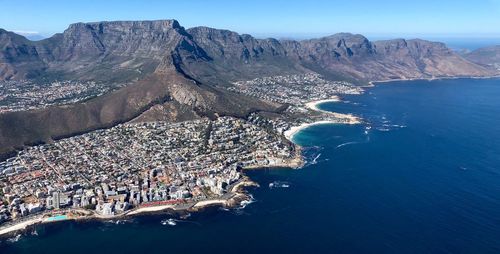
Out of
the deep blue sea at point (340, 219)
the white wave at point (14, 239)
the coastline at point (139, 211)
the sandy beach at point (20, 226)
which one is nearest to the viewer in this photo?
the deep blue sea at point (340, 219)

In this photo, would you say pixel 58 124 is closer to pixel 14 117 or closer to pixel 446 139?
pixel 14 117

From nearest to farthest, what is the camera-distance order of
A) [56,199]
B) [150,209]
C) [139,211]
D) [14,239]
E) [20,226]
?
[14,239]
[20,226]
[139,211]
[150,209]
[56,199]

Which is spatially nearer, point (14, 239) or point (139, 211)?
point (14, 239)

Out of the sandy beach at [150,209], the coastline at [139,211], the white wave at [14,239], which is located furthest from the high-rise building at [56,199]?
the sandy beach at [150,209]

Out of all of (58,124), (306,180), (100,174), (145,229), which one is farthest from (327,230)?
(58,124)

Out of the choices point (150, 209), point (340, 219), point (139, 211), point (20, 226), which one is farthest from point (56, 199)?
point (340, 219)

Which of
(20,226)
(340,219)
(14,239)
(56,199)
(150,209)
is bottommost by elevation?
(340,219)

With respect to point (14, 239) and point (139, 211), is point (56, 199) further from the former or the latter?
point (139, 211)

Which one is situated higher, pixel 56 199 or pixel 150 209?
pixel 56 199

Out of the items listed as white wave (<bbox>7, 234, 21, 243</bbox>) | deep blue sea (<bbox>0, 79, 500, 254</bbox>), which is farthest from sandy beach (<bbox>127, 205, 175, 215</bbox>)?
white wave (<bbox>7, 234, 21, 243</bbox>)

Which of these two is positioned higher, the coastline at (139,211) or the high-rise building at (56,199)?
the high-rise building at (56,199)

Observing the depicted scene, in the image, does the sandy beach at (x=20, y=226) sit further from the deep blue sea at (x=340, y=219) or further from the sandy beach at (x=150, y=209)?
the sandy beach at (x=150, y=209)
